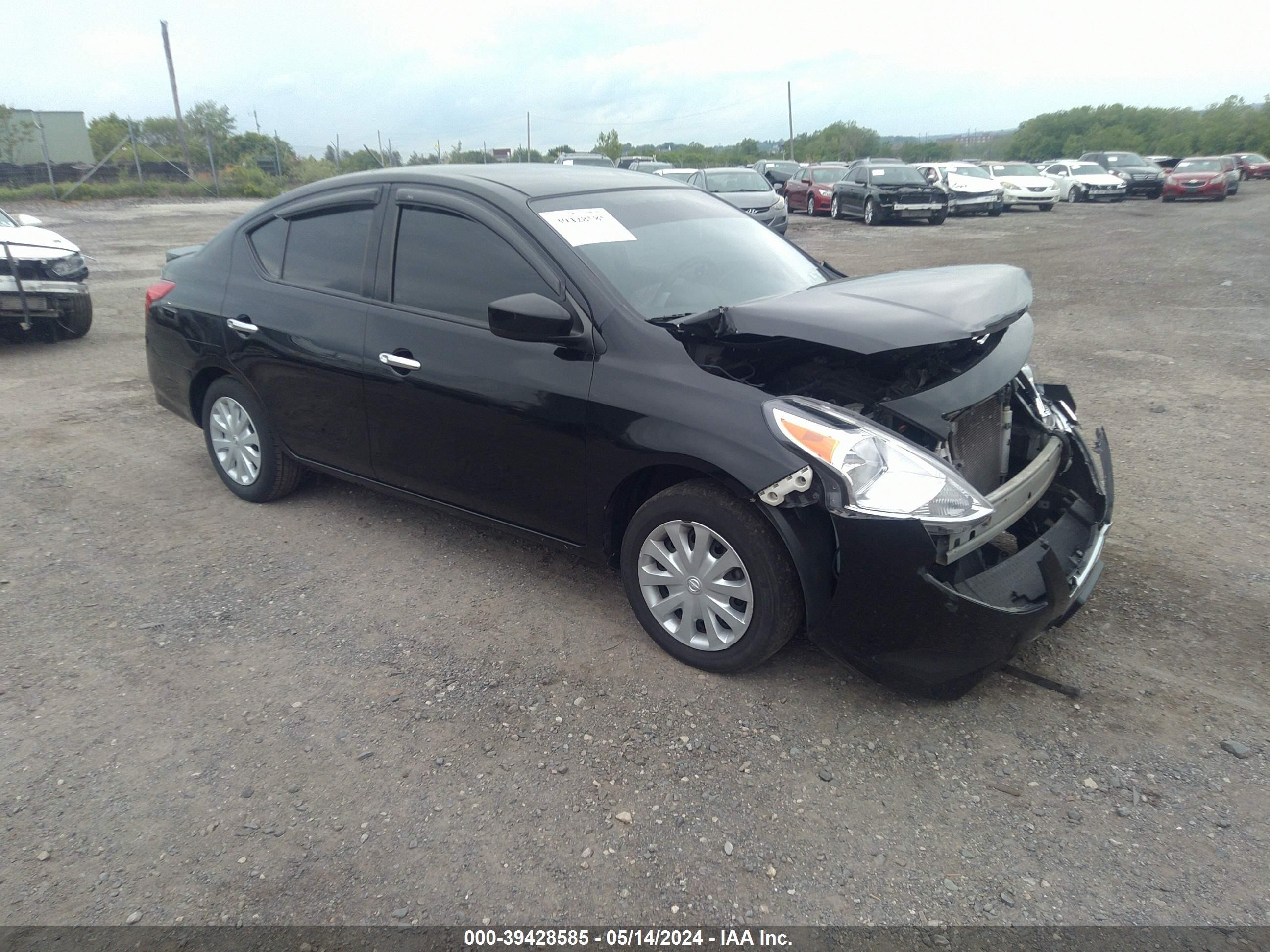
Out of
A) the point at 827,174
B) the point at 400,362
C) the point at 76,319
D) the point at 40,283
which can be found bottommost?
the point at 400,362

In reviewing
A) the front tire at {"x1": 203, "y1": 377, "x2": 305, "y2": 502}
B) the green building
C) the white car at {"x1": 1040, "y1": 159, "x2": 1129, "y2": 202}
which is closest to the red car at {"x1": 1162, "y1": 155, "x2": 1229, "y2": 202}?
the white car at {"x1": 1040, "y1": 159, "x2": 1129, "y2": 202}

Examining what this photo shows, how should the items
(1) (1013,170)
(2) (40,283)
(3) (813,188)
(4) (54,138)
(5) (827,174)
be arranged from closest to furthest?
(2) (40,283), (3) (813,188), (5) (827,174), (1) (1013,170), (4) (54,138)

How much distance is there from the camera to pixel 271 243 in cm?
452

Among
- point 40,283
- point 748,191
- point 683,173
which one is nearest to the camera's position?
point 40,283

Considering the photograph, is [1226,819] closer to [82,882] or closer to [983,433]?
[983,433]


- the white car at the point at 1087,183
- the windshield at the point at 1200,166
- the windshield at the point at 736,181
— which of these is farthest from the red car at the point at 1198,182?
the windshield at the point at 736,181

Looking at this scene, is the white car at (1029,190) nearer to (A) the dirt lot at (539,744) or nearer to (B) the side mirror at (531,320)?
(A) the dirt lot at (539,744)

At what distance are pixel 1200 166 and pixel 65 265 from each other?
31.6 meters

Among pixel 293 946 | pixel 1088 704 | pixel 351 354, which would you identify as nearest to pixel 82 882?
pixel 293 946

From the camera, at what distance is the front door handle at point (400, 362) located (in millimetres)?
3779

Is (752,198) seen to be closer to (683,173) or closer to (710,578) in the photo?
(683,173)

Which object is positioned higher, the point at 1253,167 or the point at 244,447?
the point at 1253,167

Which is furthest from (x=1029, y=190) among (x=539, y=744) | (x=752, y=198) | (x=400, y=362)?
(x=539, y=744)

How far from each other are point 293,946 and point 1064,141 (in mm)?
71395
